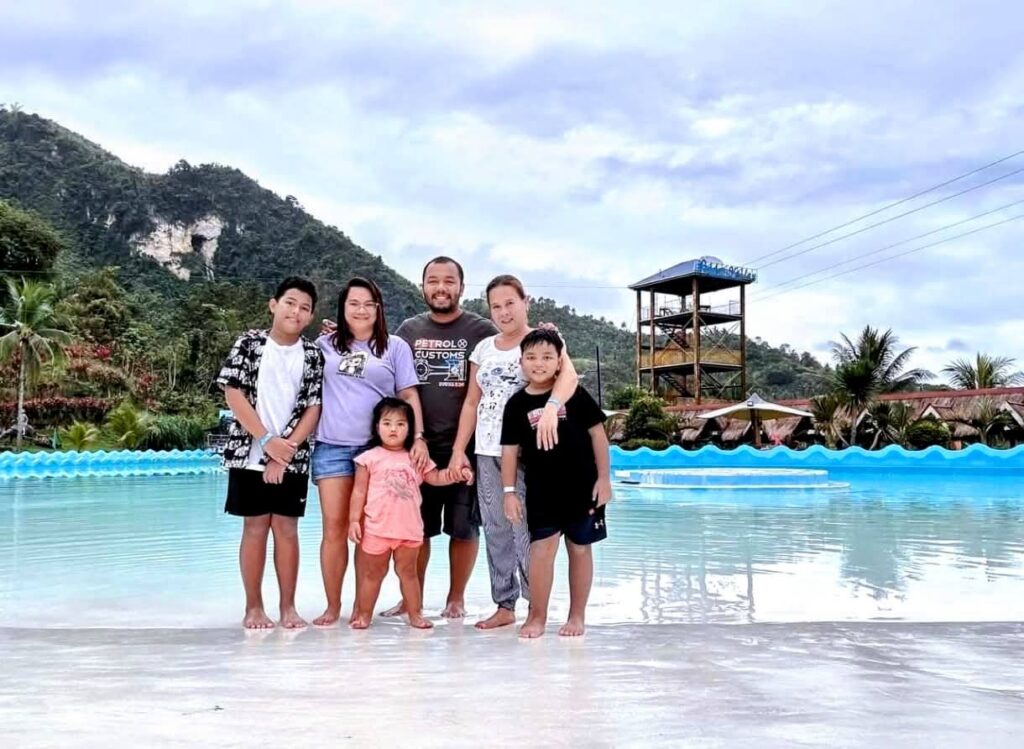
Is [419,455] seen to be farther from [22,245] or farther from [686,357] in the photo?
[22,245]

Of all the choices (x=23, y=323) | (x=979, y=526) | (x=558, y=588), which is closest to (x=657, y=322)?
(x=23, y=323)

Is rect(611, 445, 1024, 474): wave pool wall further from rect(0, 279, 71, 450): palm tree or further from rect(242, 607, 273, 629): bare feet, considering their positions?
rect(0, 279, 71, 450): palm tree

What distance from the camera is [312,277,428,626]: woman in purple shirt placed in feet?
10.6

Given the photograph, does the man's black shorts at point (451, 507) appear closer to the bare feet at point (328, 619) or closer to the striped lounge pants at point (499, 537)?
the striped lounge pants at point (499, 537)

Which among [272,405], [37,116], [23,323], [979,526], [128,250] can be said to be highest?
[37,116]

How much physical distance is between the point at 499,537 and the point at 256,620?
3.10ft

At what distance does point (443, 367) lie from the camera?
3480 millimetres

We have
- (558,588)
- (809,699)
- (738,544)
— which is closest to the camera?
(809,699)

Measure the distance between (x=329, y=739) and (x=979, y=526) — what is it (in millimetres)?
6964

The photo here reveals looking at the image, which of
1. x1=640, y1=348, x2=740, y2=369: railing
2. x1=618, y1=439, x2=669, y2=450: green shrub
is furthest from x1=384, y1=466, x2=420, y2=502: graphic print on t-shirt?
x1=640, y1=348, x2=740, y2=369: railing

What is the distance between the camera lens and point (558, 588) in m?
4.18

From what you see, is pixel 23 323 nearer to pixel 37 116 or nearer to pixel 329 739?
pixel 329 739

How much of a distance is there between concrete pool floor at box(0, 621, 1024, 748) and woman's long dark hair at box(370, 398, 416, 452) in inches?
27.3

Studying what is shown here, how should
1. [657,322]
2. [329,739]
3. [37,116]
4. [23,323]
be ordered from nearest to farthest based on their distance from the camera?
[329,739] → [23,323] → [657,322] → [37,116]
